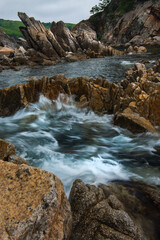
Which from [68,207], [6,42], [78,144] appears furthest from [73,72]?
[6,42]

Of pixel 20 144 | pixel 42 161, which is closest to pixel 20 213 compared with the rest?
pixel 42 161

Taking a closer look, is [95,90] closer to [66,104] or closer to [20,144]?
[66,104]

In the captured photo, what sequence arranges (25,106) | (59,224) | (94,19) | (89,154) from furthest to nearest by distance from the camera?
1. (94,19)
2. (25,106)
3. (89,154)
4. (59,224)

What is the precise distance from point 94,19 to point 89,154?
10910 centimetres

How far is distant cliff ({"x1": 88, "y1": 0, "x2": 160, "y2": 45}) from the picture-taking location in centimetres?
7150

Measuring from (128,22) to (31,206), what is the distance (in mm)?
93688

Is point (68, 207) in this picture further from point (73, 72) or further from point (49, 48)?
point (49, 48)

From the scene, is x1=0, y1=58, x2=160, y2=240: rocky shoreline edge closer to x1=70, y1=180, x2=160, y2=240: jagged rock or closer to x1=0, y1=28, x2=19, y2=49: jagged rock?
x1=70, y1=180, x2=160, y2=240: jagged rock

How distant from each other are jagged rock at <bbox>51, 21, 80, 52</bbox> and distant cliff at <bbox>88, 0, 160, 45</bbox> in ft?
93.2

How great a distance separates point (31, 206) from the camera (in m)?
2.40

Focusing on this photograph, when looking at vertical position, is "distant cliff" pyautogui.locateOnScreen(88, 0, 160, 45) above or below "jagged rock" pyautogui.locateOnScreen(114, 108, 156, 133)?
above

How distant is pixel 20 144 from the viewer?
7551 mm

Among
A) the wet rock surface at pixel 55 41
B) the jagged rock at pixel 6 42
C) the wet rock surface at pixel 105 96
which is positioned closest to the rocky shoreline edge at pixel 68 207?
the wet rock surface at pixel 105 96

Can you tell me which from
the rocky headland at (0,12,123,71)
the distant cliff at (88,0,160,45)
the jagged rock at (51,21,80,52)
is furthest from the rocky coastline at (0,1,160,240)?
the distant cliff at (88,0,160,45)
